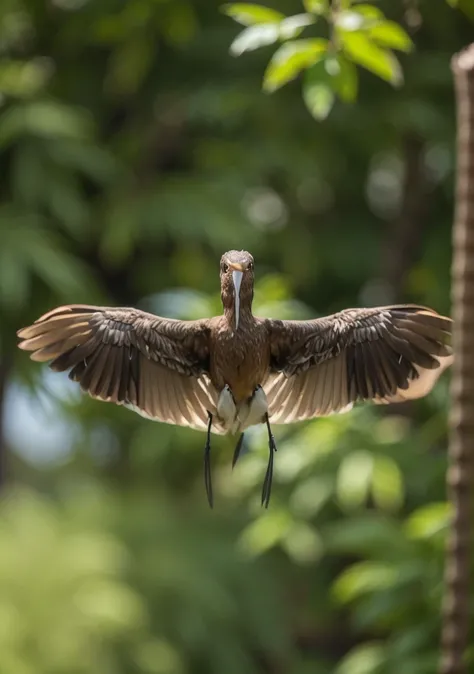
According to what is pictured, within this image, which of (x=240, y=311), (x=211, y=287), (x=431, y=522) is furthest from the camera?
(x=211, y=287)

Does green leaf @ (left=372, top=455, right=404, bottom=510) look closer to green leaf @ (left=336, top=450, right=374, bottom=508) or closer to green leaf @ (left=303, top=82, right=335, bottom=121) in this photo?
green leaf @ (left=336, top=450, right=374, bottom=508)

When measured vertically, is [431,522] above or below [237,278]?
below

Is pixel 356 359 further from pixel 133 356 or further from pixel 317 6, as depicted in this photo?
pixel 317 6

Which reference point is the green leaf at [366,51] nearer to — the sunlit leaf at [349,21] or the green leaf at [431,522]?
the sunlit leaf at [349,21]

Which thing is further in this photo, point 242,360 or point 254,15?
point 254,15

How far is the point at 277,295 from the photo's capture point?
2336mm

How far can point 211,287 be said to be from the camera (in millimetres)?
3279

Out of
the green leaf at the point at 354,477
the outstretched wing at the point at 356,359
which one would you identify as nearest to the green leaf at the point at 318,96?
the outstretched wing at the point at 356,359

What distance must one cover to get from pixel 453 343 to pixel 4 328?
1918 mm

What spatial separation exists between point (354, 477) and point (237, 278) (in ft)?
5.65

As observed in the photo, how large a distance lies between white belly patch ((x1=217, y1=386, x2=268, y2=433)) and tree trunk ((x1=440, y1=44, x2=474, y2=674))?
317 mm

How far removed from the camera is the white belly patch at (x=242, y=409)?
121cm

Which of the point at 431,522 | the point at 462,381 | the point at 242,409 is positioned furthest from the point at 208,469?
the point at 431,522

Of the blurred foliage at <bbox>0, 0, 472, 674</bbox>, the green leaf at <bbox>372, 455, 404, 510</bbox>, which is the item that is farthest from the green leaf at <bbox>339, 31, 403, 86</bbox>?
the green leaf at <bbox>372, 455, 404, 510</bbox>
